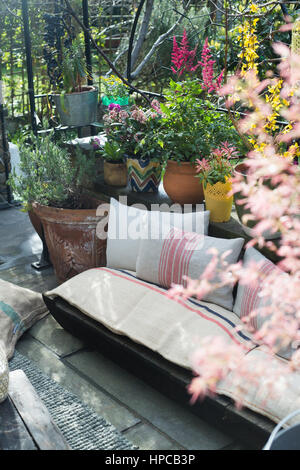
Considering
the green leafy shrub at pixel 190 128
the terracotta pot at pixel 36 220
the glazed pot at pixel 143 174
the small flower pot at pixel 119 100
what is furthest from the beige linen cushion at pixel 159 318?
the small flower pot at pixel 119 100

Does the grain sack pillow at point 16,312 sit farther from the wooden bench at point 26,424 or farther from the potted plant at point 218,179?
the potted plant at point 218,179

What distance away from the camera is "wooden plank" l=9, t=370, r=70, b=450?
166 centimetres

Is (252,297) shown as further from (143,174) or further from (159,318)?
(143,174)

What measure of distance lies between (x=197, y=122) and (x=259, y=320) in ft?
3.95

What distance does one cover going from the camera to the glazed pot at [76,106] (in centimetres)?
369

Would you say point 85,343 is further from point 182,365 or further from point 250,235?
point 250,235

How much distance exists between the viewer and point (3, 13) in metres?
5.61

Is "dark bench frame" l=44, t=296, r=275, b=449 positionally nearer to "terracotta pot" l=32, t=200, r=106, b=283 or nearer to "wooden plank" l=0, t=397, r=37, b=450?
"terracotta pot" l=32, t=200, r=106, b=283

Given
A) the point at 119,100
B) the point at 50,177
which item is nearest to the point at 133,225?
the point at 50,177

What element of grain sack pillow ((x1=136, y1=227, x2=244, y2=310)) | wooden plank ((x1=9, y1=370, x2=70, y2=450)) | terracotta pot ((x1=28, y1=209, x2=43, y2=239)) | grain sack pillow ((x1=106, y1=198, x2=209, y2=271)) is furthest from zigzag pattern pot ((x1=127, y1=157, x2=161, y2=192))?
wooden plank ((x1=9, y1=370, x2=70, y2=450))

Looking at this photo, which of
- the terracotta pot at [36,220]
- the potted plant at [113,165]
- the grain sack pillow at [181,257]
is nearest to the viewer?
the grain sack pillow at [181,257]

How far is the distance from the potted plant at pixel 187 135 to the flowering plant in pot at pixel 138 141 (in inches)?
4.2
